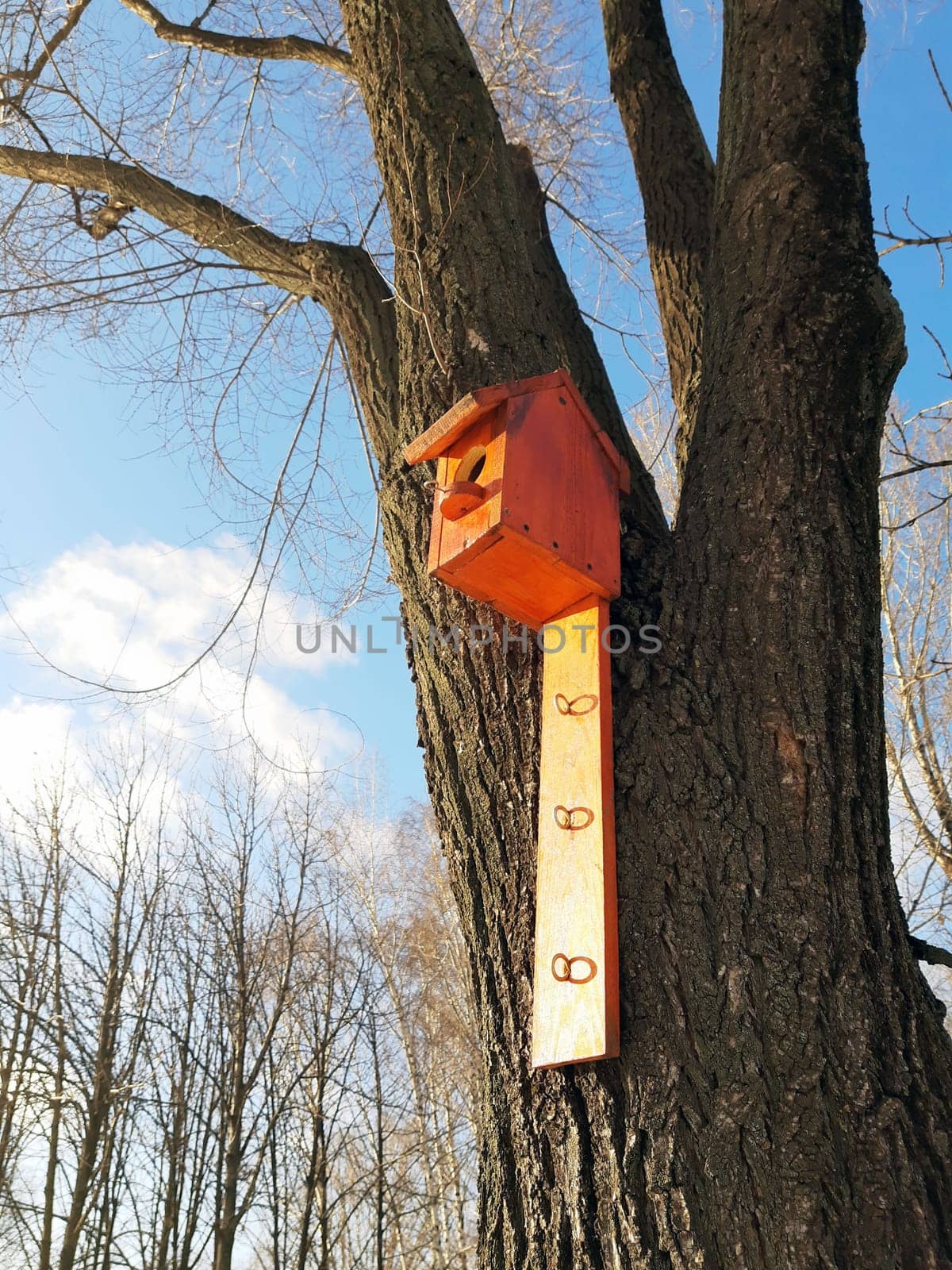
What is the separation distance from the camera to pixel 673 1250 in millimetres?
1207

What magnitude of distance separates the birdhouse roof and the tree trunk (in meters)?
0.12

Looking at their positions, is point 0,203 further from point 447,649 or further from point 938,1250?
point 938,1250

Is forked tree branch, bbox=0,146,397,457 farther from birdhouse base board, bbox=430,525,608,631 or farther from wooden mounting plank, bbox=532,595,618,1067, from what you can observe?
wooden mounting plank, bbox=532,595,618,1067

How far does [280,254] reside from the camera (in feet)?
9.27

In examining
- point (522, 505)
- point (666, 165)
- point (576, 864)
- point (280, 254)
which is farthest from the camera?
point (666, 165)

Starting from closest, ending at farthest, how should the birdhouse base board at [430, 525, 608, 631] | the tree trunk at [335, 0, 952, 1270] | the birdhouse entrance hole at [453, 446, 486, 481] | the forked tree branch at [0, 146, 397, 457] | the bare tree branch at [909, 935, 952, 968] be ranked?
1. the tree trunk at [335, 0, 952, 1270]
2. the bare tree branch at [909, 935, 952, 968]
3. the birdhouse base board at [430, 525, 608, 631]
4. the birdhouse entrance hole at [453, 446, 486, 481]
5. the forked tree branch at [0, 146, 397, 457]

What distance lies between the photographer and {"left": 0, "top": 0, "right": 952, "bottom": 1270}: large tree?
1266mm

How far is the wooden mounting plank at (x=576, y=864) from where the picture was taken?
55.1 inches

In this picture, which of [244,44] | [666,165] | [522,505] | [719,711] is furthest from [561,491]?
[244,44]

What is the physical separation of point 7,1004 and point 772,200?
22.4 ft

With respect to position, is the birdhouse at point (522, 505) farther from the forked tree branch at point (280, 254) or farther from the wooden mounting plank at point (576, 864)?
the forked tree branch at point (280, 254)

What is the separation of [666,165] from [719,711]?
2179mm

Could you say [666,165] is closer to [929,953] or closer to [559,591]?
[559,591]

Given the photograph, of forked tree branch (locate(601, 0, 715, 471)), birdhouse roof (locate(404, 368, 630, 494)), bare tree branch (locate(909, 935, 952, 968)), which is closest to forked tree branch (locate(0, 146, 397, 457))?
birdhouse roof (locate(404, 368, 630, 494))
